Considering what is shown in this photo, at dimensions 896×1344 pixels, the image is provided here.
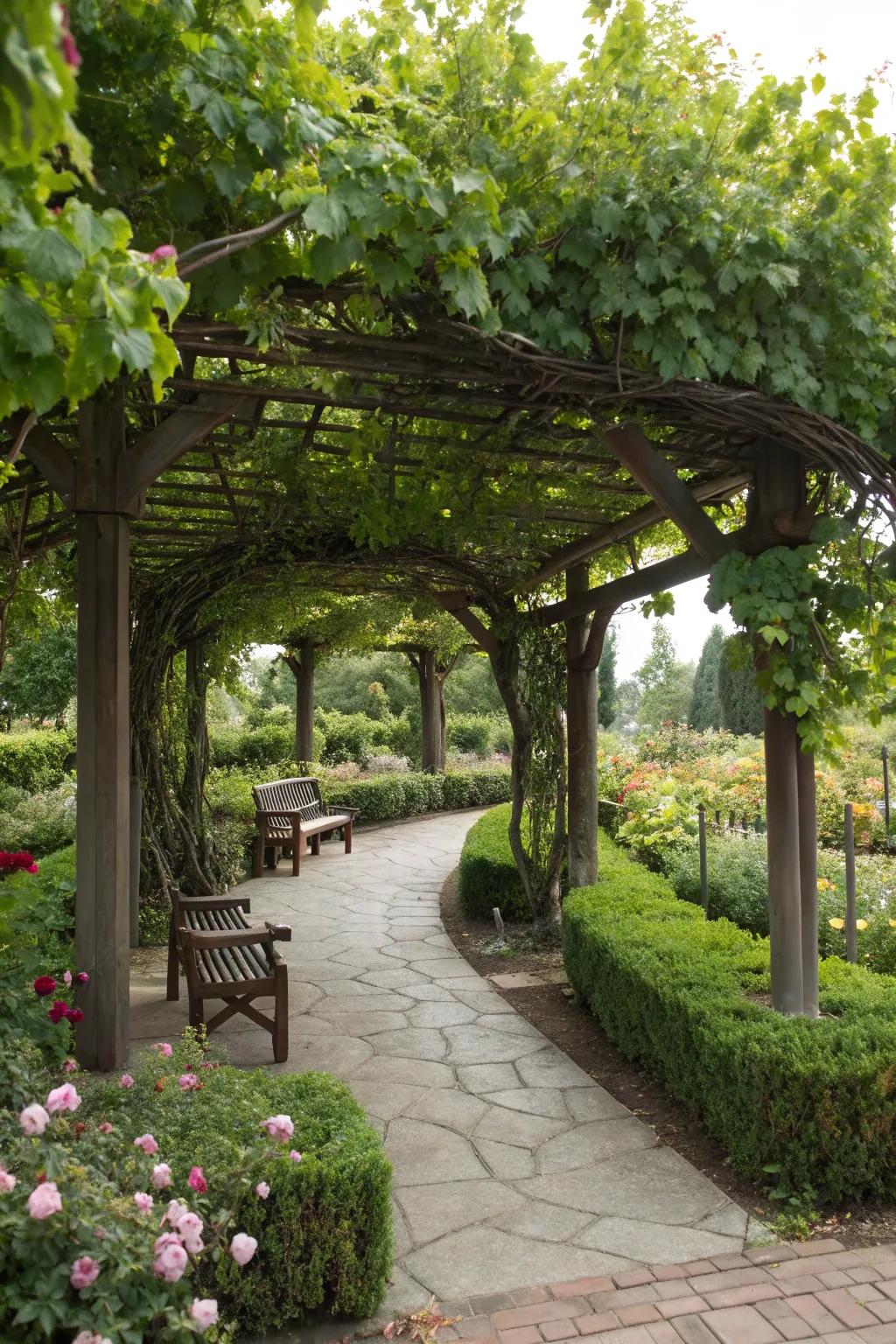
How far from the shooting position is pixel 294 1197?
8.38 feet

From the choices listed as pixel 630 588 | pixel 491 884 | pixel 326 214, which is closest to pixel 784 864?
pixel 630 588

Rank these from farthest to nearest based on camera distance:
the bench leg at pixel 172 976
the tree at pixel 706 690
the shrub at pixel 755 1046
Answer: the tree at pixel 706 690, the bench leg at pixel 172 976, the shrub at pixel 755 1046

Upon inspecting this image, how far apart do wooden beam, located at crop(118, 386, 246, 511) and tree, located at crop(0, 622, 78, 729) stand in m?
8.81

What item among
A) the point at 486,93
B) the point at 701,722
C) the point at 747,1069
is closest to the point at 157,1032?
the point at 747,1069

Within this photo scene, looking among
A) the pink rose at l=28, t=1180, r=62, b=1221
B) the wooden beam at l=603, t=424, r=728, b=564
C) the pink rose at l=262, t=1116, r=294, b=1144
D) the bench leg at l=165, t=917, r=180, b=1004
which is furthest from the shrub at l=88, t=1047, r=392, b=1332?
the bench leg at l=165, t=917, r=180, b=1004

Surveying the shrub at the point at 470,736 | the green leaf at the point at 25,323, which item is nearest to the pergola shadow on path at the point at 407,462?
the green leaf at the point at 25,323

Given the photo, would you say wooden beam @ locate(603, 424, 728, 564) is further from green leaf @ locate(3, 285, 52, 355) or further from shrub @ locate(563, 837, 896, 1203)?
green leaf @ locate(3, 285, 52, 355)

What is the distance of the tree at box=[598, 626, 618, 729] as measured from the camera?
93.7 feet

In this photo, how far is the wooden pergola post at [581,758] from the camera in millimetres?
6859

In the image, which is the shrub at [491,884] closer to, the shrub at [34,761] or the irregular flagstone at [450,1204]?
the irregular flagstone at [450,1204]

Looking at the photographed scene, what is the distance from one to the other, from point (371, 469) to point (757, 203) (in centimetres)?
245

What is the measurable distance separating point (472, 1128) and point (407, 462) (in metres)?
3.10

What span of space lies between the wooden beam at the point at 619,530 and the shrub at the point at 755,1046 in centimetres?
216

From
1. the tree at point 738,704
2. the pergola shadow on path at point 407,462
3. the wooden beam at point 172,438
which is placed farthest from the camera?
the tree at point 738,704
